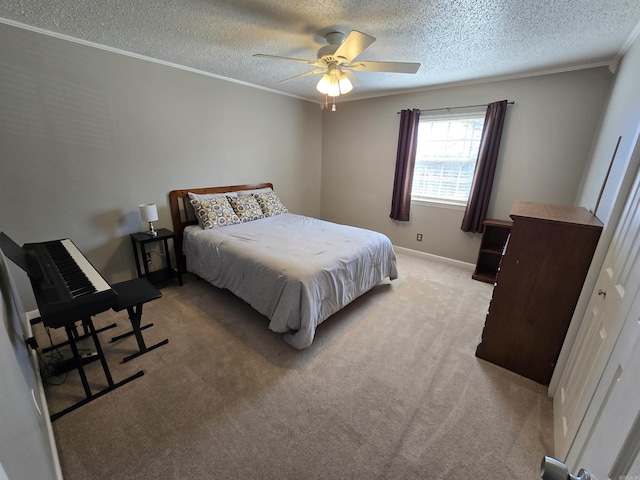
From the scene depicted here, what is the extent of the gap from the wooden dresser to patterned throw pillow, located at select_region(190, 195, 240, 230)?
9.28 ft

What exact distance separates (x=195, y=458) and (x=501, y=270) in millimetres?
2190

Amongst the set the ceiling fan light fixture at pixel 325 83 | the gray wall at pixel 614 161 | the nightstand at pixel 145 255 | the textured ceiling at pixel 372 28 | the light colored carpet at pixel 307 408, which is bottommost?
the light colored carpet at pixel 307 408

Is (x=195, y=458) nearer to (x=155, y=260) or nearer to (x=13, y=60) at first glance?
(x=155, y=260)

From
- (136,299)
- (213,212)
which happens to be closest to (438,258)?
(213,212)

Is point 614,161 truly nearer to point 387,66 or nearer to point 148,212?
point 387,66

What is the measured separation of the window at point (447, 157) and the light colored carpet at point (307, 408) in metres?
1.98

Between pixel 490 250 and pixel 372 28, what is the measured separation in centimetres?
279

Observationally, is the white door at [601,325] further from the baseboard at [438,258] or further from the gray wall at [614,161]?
the baseboard at [438,258]

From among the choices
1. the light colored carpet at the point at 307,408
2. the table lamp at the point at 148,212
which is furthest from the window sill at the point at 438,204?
the table lamp at the point at 148,212

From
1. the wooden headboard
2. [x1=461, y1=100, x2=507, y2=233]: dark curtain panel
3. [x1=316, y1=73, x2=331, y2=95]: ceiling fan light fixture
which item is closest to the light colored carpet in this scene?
the wooden headboard

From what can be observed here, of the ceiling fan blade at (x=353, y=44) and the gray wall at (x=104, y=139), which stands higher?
the ceiling fan blade at (x=353, y=44)

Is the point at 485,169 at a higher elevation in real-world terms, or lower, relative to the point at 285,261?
higher

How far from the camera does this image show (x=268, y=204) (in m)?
3.76

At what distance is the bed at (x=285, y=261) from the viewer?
82.3 inches
